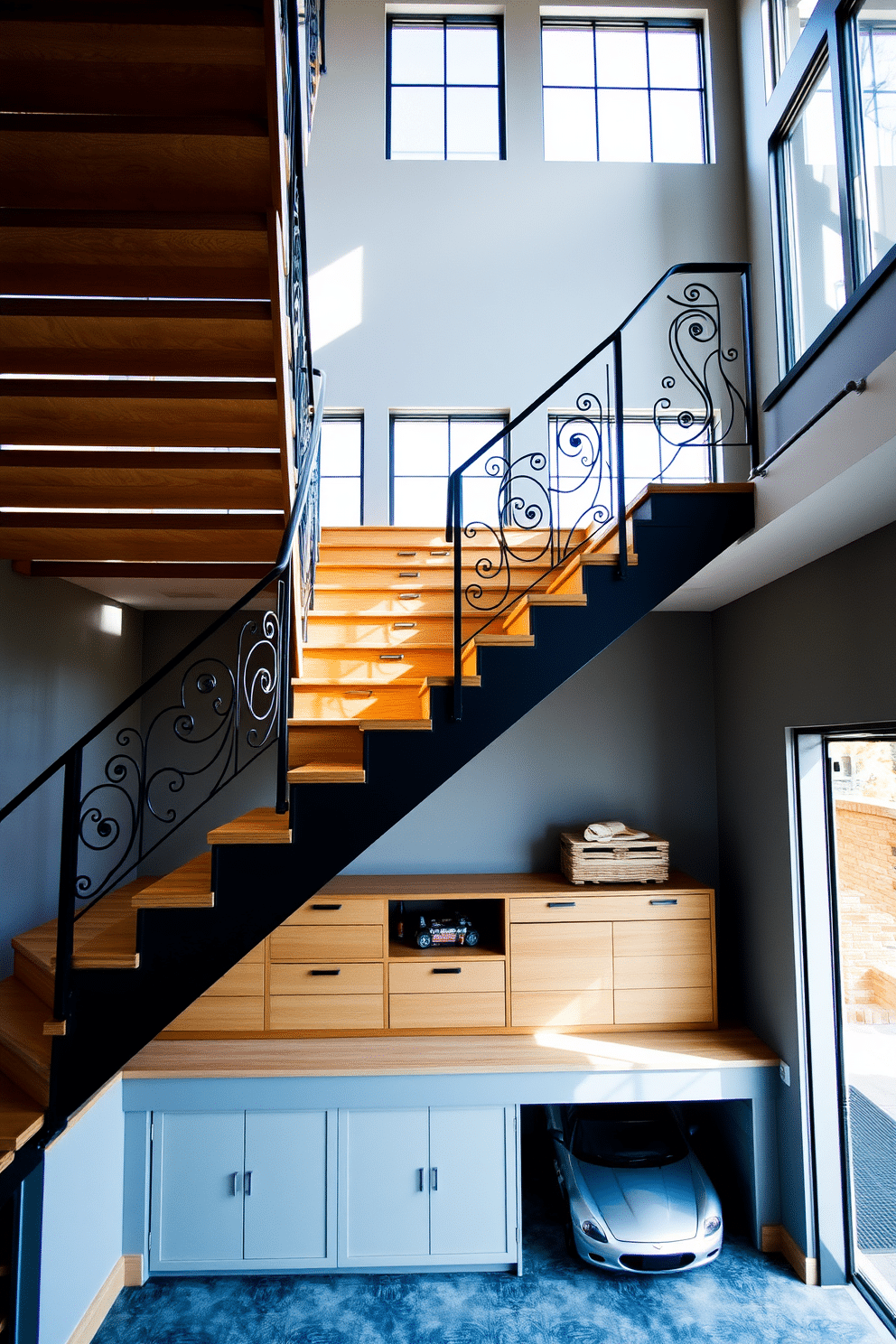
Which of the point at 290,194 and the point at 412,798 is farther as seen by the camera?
the point at 412,798

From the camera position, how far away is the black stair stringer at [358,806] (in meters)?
2.39

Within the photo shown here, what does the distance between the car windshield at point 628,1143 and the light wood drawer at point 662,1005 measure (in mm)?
571

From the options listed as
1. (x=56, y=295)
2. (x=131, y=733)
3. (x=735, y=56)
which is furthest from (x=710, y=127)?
(x=131, y=733)

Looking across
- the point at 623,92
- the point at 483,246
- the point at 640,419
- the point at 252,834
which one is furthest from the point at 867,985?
the point at 623,92

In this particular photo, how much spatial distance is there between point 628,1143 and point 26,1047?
315cm

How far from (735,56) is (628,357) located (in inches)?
86.5

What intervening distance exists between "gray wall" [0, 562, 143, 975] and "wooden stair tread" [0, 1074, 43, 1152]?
1158 millimetres

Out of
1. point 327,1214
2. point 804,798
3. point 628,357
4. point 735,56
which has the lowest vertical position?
point 327,1214

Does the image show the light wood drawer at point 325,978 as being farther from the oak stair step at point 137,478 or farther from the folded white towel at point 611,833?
the oak stair step at point 137,478

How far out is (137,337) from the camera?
7.52 feet

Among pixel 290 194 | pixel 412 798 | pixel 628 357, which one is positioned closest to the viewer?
pixel 290 194

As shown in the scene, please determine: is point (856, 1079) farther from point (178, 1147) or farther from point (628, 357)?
point (628, 357)

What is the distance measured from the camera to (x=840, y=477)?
241 cm

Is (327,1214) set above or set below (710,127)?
below
